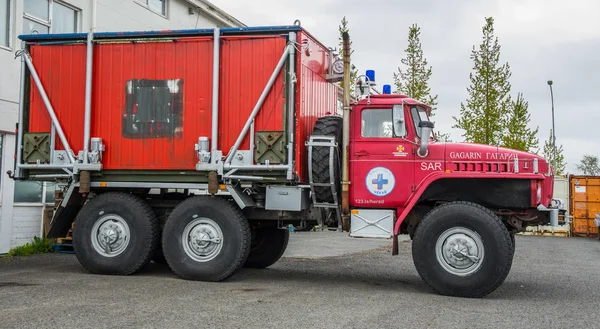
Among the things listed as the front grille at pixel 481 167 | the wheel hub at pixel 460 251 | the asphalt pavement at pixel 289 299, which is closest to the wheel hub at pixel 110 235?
the asphalt pavement at pixel 289 299

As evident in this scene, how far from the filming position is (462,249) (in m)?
9.42

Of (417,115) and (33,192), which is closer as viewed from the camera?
(417,115)

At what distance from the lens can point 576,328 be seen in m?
7.30

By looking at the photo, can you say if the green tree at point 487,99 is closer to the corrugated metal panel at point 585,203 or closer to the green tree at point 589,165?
the corrugated metal panel at point 585,203

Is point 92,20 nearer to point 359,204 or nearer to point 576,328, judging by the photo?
point 359,204

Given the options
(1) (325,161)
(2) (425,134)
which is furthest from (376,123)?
(1) (325,161)

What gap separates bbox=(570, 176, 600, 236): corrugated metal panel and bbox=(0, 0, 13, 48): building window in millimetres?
21108

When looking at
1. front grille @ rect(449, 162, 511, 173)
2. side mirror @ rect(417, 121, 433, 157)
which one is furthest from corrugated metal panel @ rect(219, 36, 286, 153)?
front grille @ rect(449, 162, 511, 173)

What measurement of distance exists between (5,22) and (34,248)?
15.7 ft

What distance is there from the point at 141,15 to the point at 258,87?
952cm

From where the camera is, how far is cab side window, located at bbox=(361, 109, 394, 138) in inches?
408

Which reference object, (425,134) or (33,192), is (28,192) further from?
(425,134)

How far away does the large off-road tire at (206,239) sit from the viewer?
1035 cm

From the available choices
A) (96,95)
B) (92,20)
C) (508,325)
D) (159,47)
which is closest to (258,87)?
(159,47)
